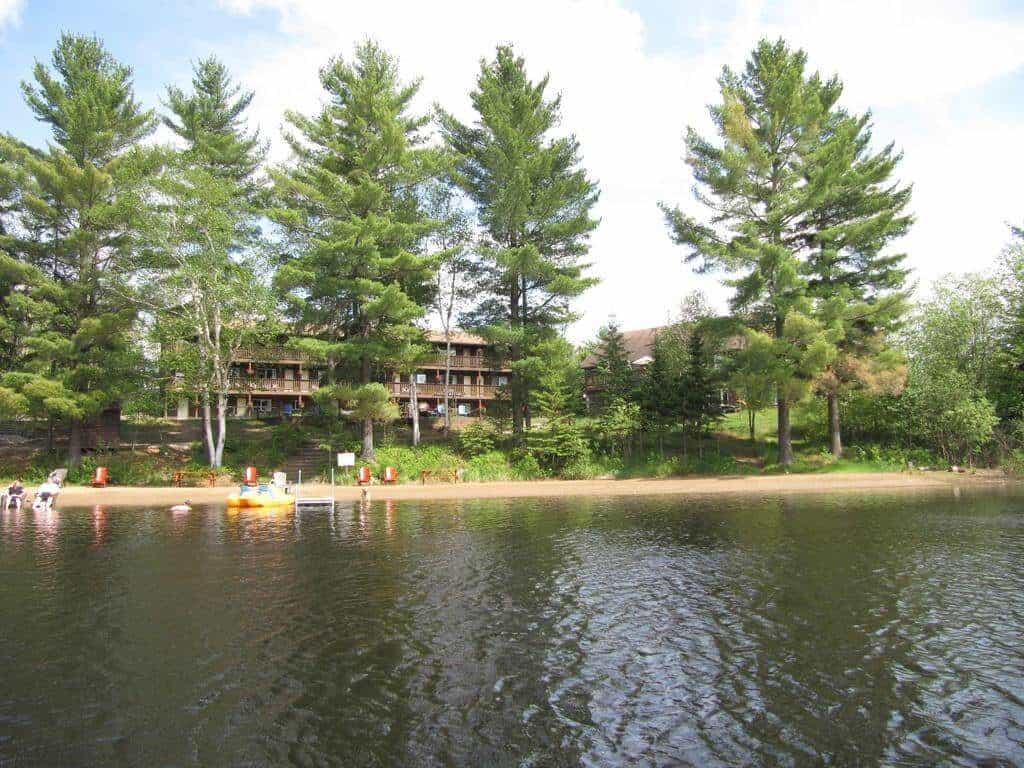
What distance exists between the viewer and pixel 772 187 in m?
35.3

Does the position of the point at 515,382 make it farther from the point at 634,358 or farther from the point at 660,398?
the point at 634,358

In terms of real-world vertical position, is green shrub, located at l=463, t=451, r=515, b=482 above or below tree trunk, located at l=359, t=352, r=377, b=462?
below

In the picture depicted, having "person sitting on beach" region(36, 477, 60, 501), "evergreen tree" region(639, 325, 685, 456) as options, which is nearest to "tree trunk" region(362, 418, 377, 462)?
"person sitting on beach" region(36, 477, 60, 501)

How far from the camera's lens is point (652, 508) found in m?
24.4

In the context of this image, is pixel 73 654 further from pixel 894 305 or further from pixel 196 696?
pixel 894 305

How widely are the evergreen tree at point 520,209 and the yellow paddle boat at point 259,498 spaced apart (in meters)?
14.2

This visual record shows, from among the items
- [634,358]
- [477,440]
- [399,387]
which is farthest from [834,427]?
[399,387]

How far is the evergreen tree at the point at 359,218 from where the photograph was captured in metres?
33.8

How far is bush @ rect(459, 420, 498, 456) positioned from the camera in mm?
37062

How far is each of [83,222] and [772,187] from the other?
1453 inches

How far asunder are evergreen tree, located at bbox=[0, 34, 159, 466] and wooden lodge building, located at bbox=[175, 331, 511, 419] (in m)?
10.5

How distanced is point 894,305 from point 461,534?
2794 centimetres

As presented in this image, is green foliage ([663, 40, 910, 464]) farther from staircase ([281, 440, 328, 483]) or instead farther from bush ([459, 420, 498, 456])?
staircase ([281, 440, 328, 483])

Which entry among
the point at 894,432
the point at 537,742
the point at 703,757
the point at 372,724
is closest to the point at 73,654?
the point at 372,724
